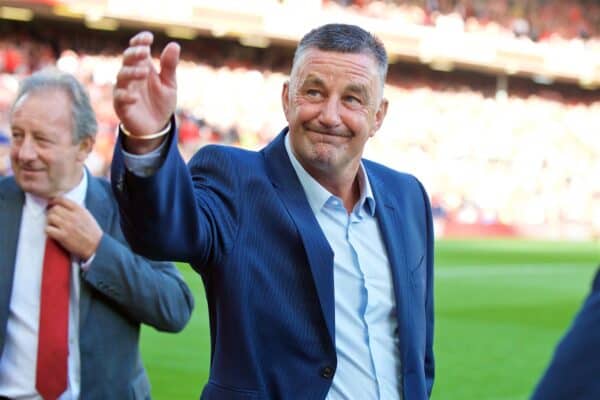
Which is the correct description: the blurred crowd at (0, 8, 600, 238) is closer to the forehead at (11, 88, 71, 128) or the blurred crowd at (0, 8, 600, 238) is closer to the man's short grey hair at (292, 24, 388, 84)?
the forehead at (11, 88, 71, 128)

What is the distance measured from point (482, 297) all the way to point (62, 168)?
1037cm

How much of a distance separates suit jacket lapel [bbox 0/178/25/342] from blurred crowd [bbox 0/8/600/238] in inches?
564

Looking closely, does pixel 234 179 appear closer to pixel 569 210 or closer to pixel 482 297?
pixel 482 297

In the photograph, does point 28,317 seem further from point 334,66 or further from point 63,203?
point 334,66

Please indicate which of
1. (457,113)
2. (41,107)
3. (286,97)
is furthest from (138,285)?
(457,113)

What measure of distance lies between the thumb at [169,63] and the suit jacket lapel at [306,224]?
1.98 ft

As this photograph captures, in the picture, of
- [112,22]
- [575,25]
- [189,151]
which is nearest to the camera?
[189,151]

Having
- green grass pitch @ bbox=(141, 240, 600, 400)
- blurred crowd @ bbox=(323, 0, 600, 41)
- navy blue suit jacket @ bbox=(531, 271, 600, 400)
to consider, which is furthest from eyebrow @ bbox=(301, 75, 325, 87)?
blurred crowd @ bbox=(323, 0, 600, 41)

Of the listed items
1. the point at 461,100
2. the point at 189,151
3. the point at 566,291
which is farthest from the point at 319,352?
the point at 461,100

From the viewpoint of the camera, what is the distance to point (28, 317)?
275 centimetres

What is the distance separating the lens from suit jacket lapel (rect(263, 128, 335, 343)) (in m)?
2.45

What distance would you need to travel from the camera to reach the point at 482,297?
12.7 meters

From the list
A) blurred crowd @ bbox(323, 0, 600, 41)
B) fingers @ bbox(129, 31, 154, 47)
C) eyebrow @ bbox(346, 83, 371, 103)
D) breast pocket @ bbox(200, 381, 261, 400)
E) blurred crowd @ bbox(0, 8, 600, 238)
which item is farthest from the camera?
blurred crowd @ bbox(323, 0, 600, 41)

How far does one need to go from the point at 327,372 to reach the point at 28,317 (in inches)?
33.5
